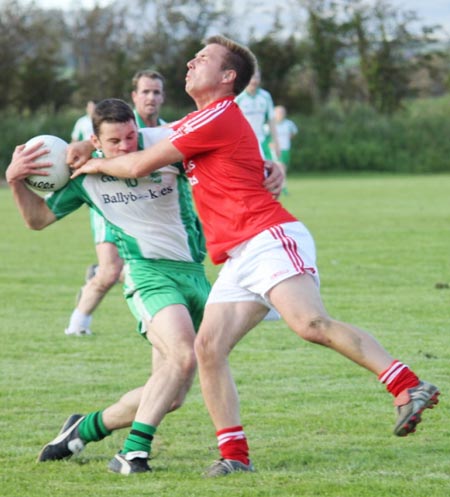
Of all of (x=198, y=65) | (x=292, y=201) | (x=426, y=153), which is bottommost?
(x=426, y=153)

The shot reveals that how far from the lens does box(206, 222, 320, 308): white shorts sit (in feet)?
19.4

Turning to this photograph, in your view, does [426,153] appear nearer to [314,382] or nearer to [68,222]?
[68,222]

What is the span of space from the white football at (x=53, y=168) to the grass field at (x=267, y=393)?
1430mm

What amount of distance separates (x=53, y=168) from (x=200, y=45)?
180 feet

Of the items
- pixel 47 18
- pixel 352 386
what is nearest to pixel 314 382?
pixel 352 386

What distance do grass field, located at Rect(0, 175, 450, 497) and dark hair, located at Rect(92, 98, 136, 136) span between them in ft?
5.71

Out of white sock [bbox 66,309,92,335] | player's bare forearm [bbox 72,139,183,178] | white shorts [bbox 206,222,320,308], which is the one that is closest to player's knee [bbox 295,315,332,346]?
white shorts [bbox 206,222,320,308]

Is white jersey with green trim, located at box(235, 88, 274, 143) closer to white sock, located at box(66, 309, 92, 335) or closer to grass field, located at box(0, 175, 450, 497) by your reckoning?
grass field, located at box(0, 175, 450, 497)

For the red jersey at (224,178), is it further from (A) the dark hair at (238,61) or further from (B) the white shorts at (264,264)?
(A) the dark hair at (238,61)

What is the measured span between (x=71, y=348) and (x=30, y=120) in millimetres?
40516

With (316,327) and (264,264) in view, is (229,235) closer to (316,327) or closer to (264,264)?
(264,264)

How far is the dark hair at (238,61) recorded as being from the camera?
20.4ft

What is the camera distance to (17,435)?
23.7ft

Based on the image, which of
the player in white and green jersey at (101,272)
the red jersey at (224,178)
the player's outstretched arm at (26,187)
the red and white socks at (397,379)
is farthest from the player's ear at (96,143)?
the player in white and green jersey at (101,272)
